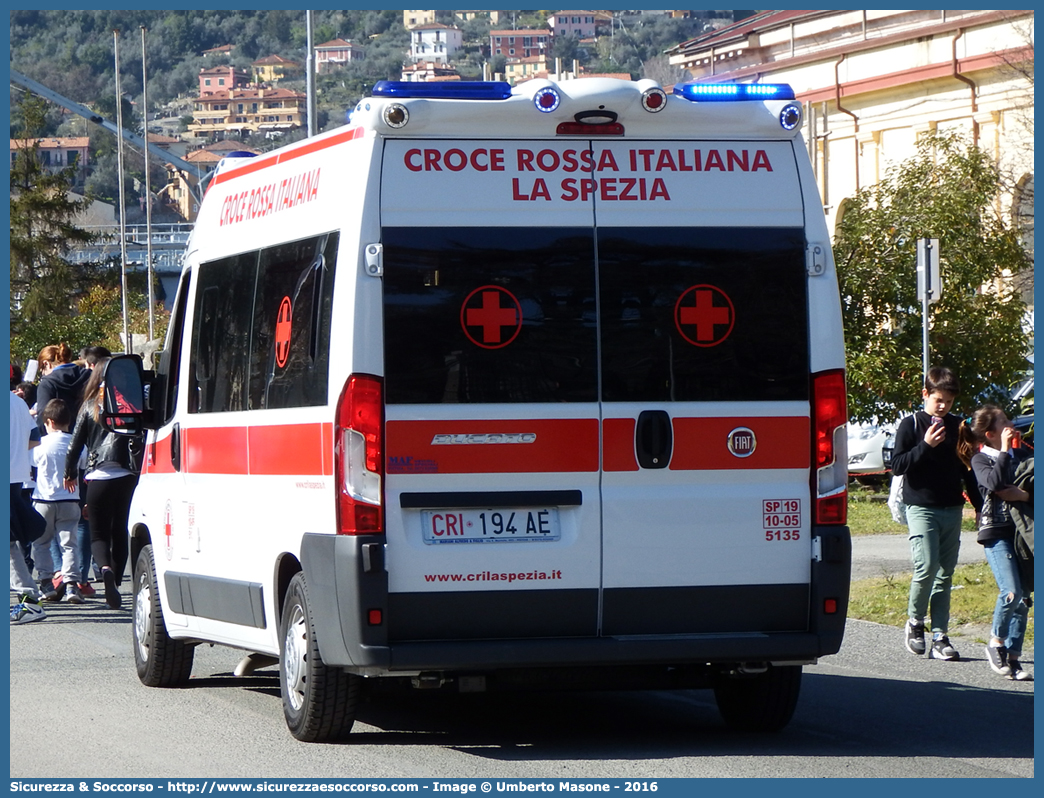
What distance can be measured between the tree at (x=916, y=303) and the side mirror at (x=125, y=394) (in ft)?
42.8

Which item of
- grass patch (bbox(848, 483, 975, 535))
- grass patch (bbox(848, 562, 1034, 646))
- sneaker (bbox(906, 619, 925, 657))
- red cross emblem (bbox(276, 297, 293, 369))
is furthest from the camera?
grass patch (bbox(848, 483, 975, 535))

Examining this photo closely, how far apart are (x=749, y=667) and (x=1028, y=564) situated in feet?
10.1

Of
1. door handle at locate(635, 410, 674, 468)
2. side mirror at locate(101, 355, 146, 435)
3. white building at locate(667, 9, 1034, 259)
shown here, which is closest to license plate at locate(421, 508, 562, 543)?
door handle at locate(635, 410, 674, 468)

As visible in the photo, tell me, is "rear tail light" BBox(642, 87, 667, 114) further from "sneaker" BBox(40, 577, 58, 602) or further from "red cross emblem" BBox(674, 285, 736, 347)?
"sneaker" BBox(40, 577, 58, 602)

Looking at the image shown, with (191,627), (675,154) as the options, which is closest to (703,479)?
(675,154)

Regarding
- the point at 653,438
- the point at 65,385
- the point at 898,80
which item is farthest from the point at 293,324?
the point at 898,80

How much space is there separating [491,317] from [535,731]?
2135mm

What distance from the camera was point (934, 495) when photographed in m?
10.7

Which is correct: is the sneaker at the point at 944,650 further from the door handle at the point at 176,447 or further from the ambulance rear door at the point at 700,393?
the door handle at the point at 176,447

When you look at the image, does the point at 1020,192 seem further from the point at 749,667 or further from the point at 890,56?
the point at 749,667

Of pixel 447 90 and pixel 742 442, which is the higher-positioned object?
pixel 447 90

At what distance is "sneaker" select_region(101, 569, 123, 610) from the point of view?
13648mm

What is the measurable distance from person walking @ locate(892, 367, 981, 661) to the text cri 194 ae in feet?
11.1

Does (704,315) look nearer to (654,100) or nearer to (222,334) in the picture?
(654,100)
